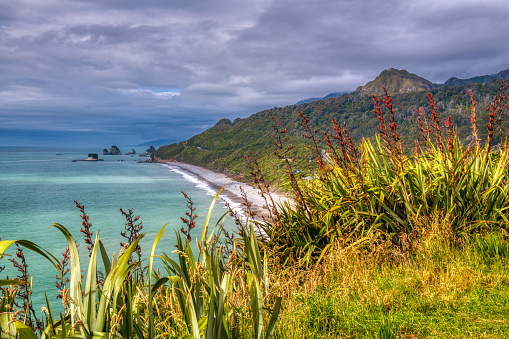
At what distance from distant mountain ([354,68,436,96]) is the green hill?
0.96 meters

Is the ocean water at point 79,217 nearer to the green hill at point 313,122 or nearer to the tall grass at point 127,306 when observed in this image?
the tall grass at point 127,306

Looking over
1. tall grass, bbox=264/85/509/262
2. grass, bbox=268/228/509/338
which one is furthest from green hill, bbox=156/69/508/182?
grass, bbox=268/228/509/338

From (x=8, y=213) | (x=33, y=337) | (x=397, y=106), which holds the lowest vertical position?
(x=8, y=213)

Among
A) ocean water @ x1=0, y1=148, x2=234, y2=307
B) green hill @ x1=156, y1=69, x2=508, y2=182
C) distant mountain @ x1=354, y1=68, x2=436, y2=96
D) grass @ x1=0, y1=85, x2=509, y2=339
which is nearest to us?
grass @ x1=0, y1=85, x2=509, y2=339

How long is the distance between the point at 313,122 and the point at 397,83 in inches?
4678

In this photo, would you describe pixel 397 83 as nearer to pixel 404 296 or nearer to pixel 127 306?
pixel 404 296

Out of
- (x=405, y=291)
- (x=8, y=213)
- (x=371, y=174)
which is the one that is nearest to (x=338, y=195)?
(x=371, y=174)

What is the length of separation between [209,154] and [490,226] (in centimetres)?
10377

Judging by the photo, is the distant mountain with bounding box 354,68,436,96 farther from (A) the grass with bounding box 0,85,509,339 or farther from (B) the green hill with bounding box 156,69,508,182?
(A) the grass with bounding box 0,85,509,339

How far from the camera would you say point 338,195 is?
187 inches

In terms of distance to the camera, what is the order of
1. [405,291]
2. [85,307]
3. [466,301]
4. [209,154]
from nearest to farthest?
[85,307] → [466,301] → [405,291] → [209,154]

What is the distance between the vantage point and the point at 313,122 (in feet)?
252

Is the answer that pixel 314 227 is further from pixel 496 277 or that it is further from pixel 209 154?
pixel 209 154

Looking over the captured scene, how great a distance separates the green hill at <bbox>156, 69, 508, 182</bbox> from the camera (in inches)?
2697
